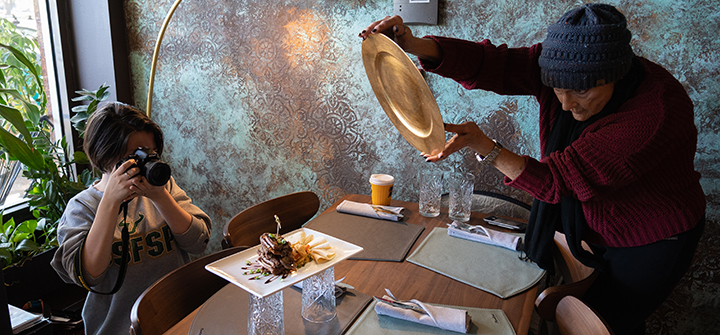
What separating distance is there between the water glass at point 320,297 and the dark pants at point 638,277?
2.55ft

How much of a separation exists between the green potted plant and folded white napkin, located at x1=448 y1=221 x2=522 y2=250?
6.21ft

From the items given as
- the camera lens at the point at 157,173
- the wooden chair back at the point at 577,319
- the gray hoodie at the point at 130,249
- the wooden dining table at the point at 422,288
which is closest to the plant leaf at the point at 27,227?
the gray hoodie at the point at 130,249

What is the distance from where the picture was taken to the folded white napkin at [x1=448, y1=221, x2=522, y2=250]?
1.40 m

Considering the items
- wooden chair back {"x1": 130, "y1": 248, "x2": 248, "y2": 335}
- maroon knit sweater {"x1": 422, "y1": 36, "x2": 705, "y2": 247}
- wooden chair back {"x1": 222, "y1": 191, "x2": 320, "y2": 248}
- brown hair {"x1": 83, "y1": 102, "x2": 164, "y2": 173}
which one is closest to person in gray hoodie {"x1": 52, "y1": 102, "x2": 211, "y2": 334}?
brown hair {"x1": 83, "y1": 102, "x2": 164, "y2": 173}

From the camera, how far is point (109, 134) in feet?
4.32

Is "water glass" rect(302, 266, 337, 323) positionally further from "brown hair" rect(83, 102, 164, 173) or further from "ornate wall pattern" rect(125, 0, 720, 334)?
"ornate wall pattern" rect(125, 0, 720, 334)

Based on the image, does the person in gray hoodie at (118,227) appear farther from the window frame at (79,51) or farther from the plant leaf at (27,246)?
the window frame at (79,51)

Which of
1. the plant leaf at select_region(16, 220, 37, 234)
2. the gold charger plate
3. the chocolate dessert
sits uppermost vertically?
the gold charger plate

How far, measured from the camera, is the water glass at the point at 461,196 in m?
1.64

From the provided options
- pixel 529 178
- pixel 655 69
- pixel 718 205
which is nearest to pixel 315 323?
pixel 529 178

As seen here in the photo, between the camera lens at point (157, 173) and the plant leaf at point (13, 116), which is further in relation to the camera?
the plant leaf at point (13, 116)

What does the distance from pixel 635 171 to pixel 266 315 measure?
974 millimetres

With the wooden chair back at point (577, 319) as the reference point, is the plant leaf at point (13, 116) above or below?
above

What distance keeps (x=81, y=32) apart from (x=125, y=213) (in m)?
1.82
